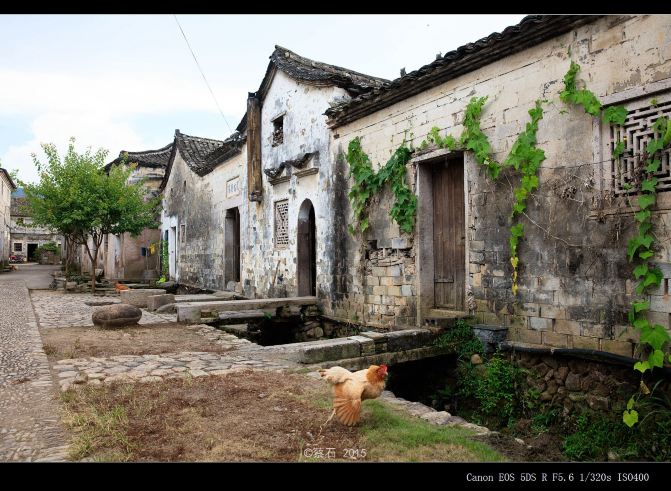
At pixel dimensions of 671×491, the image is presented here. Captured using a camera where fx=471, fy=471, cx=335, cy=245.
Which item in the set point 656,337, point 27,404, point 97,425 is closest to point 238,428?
point 97,425

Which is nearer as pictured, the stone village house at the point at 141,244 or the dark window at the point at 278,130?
the dark window at the point at 278,130

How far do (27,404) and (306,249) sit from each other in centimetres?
714

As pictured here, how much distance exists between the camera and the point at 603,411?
4.87 m

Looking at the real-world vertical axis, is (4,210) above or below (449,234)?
above

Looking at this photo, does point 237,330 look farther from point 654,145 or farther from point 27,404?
point 654,145

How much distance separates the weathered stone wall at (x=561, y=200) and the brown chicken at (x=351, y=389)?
2835mm

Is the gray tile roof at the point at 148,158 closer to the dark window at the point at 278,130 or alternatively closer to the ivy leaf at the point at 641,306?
the dark window at the point at 278,130

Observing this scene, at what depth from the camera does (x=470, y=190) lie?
21.5 ft

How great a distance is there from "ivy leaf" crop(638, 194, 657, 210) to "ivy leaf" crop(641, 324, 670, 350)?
1.15 m

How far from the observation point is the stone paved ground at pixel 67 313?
371 inches

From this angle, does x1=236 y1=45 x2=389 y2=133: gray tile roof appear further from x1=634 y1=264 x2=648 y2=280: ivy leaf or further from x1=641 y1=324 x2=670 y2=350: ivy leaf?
x1=641 y1=324 x2=670 y2=350: ivy leaf

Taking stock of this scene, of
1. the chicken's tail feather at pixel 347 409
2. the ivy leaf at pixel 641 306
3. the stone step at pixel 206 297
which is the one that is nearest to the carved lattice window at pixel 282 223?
the stone step at pixel 206 297
